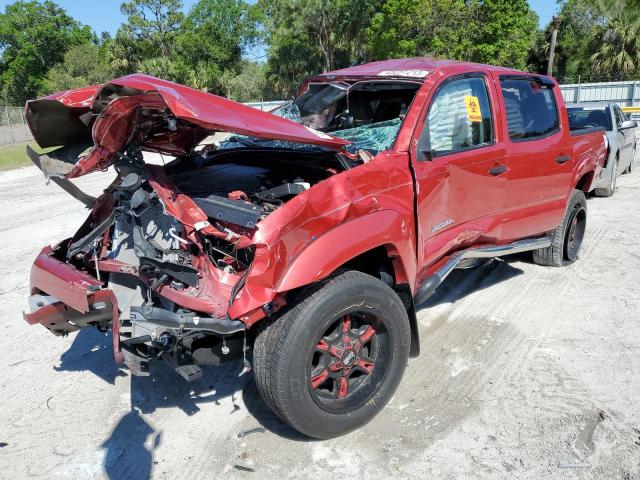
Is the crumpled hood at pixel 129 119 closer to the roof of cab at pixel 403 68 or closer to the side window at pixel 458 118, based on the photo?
the side window at pixel 458 118

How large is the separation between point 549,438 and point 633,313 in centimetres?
212

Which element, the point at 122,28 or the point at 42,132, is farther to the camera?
the point at 122,28

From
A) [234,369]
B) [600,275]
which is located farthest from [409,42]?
[234,369]

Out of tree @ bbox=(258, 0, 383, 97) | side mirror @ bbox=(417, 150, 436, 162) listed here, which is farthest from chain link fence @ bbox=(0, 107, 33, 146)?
side mirror @ bbox=(417, 150, 436, 162)

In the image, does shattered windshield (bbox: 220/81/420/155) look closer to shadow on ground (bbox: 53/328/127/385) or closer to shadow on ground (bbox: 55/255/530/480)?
shadow on ground (bbox: 55/255/530/480)

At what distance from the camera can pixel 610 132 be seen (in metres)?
9.27

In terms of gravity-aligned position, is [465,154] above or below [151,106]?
below

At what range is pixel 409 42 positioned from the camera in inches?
1262

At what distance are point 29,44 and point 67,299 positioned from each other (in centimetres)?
7006

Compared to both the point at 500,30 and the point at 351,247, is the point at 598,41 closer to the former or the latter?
the point at 500,30

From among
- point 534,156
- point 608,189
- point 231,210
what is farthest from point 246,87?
point 231,210

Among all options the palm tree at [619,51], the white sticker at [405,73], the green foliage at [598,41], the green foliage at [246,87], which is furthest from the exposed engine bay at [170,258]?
the green foliage at [246,87]

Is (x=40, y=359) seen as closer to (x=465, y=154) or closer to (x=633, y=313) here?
(x=465, y=154)

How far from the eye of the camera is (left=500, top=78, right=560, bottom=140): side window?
4367mm
